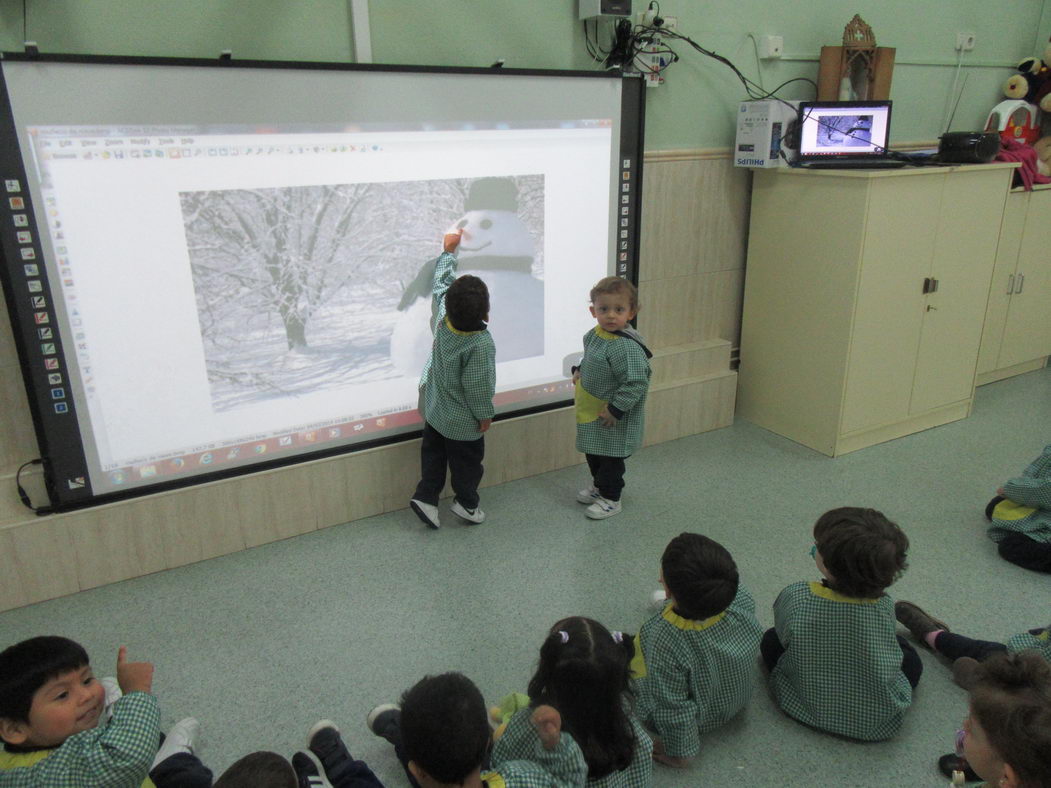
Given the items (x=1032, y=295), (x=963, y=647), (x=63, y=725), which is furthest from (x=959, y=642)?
(x=1032, y=295)

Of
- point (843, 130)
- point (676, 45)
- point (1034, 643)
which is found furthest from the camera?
point (843, 130)

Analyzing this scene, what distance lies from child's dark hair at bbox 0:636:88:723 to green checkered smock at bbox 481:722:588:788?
766 millimetres

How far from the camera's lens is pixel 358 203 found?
265 centimetres

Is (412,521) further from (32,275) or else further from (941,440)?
(941,440)

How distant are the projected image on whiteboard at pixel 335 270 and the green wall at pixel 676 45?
43 cm

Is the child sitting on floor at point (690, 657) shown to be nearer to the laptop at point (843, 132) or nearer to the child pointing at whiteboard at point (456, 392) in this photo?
the child pointing at whiteboard at point (456, 392)

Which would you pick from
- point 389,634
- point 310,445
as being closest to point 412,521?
point 310,445

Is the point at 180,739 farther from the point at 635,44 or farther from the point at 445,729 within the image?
the point at 635,44

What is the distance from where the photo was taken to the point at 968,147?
3396mm

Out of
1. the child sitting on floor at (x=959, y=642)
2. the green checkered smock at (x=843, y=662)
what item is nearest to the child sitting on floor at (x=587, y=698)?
the green checkered smock at (x=843, y=662)

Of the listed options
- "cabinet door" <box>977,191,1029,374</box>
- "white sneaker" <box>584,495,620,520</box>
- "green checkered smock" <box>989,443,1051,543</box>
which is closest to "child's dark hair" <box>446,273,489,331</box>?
"white sneaker" <box>584,495,620,520</box>

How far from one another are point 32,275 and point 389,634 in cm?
146

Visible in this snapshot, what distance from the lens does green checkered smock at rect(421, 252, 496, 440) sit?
2.66 meters

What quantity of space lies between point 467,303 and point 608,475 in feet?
2.88
